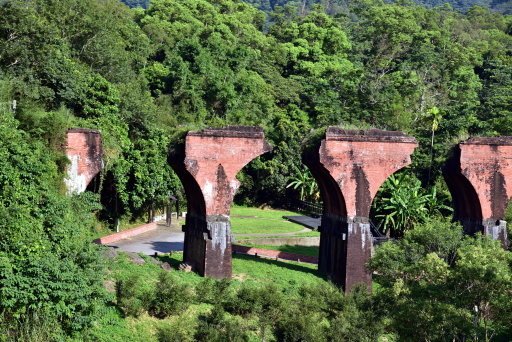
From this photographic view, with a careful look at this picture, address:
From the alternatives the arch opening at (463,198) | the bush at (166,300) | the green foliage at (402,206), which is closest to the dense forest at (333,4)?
the green foliage at (402,206)

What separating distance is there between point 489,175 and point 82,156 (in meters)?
11.9

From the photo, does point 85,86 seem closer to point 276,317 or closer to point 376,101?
point 276,317

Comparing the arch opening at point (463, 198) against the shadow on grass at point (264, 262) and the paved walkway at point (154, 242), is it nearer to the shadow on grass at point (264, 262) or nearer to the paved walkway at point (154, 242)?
the shadow on grass at point (264, 262)

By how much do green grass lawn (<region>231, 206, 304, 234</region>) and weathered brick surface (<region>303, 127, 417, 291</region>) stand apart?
997 centimetres

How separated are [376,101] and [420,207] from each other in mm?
11023

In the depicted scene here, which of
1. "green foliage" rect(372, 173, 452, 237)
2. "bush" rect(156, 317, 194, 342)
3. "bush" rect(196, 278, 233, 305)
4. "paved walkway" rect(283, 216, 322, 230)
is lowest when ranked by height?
"bush" rect(156, 317, 194, 342)

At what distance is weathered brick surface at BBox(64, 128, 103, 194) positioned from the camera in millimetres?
18984

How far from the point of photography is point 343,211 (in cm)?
2139

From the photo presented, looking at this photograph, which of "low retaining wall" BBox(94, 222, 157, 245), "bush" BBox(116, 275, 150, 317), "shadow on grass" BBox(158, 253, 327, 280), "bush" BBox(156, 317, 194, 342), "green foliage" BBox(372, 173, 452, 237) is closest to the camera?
"bush" BBox(156, 317, 194, 342)

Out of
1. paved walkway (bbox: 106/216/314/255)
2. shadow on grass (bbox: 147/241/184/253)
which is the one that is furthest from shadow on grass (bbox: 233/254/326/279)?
paved walkway (bbox: 106/216/314/255)

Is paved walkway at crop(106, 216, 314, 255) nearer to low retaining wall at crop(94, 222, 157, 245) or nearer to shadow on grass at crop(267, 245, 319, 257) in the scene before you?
low retaining wall at crop(94, 222, 157, 245)

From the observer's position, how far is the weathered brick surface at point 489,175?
2227 centimetres

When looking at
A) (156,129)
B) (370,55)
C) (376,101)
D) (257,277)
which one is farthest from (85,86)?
(370,55)

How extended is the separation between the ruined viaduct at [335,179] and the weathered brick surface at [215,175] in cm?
3
